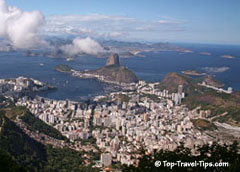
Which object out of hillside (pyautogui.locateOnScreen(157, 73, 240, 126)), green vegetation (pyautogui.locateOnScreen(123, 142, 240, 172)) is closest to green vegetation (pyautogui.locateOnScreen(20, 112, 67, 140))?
hillside (pyautogui.locateOnScreen(157, 73, 240, 126))

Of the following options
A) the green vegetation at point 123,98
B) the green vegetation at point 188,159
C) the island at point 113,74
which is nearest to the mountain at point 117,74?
the island at point 113,74

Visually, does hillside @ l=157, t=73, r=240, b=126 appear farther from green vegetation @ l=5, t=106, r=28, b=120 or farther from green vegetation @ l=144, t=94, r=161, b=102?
green vegetation @ l=5, t=106, r=28, b=120

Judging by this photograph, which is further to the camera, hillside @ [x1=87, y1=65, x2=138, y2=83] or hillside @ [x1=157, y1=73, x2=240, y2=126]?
hillside @ [x1=87, y1=65, x2=138, y2=83]

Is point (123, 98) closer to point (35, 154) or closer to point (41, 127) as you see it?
point (41, 127)

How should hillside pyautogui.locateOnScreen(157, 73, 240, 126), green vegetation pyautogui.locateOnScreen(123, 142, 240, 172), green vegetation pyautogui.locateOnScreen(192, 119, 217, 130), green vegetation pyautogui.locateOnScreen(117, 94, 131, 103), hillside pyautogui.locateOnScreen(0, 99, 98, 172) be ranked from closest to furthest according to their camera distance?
green vegetation pyautogui.locateOnScreen(123, 142, 240, 172), hillside pyautogui.locateOnScreen(0, 99, 98, 172), green vegetation pyautogui.locateOnScreen(192, 119, 217, 130), hillside pyautogui.locateOnScreen(157, 73, 240, 126), green vegetation pyautogui.locateOnScreen(117, 94, 131, 103)

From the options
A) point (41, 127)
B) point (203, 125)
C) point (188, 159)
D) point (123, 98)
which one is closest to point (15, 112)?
point (41, 127)

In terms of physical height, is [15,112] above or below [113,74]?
below

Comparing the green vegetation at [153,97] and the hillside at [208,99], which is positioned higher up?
the hillside at [208,99]

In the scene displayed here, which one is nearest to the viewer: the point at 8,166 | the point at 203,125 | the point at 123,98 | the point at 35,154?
the point at 8,166

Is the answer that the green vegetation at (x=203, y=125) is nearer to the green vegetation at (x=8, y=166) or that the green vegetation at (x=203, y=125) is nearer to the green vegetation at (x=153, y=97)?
the green vegetation at (x=153, y=97)
